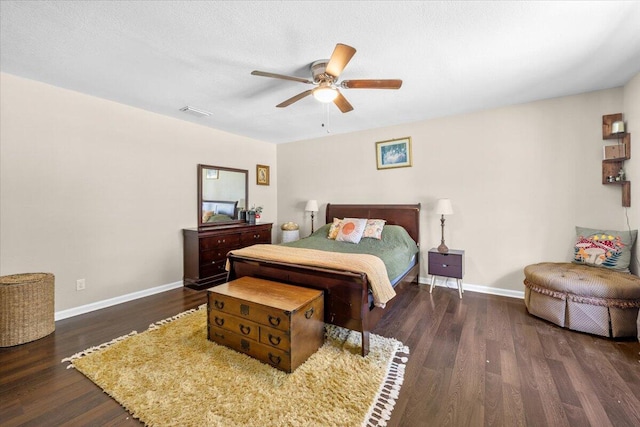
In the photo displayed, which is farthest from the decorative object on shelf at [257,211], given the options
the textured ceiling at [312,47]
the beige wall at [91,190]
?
the textured ceiling at [312,47]

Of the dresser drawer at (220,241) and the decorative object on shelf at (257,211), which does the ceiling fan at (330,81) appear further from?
the decorative object on shelf at (257,211)

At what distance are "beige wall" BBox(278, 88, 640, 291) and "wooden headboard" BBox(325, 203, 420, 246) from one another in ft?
0.52

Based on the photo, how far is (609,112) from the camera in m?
3.00

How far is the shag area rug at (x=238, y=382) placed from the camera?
158 centimetres

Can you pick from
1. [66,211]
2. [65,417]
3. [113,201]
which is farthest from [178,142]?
[65,417]

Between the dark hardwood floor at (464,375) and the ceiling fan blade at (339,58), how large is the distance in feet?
7.87

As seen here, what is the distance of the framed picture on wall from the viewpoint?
427cm

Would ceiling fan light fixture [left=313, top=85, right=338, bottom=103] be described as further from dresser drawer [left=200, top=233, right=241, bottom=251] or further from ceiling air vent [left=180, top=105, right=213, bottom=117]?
dresser drawer [left=200, top=233, right=241, bottom=251]

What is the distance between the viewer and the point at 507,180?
11.7ft

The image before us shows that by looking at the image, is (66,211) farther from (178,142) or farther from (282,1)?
(282,1)

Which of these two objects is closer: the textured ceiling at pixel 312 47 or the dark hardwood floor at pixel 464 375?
the dark hardwood floor at pixel 464 375

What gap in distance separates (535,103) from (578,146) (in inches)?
28.6

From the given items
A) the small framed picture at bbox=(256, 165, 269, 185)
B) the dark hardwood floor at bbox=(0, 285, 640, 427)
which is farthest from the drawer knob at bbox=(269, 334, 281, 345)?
the small framed picture at bbox=(256, 165, 269, 185)

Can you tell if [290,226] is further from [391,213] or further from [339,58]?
[339,58]
